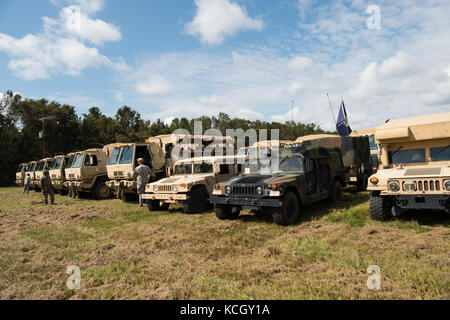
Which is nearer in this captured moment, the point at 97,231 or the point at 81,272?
the point at 81,272

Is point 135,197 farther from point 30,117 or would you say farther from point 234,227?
point 30,117

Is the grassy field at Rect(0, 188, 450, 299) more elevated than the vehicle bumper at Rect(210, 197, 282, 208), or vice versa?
the vehicle bumper at Rect(210, 197, 282, 208)

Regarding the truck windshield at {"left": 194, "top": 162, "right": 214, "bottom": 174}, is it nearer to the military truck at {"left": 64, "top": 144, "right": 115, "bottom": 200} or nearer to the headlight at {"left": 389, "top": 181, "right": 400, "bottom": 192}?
the headlight at {"left": 389, "top": 181, "right": 400, "bottom": 192}

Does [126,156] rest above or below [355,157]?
above

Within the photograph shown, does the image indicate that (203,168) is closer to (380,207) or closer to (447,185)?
(380,207)

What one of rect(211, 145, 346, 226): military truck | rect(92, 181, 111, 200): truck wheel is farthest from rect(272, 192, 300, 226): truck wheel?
rect(92, 181, 111, 200): truck wheel

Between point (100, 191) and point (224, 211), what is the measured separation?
882cm

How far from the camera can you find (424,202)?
536 cm

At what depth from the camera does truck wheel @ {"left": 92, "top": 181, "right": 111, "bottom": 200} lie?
13758 mm

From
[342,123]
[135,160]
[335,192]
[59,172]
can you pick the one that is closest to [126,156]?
[135,160]

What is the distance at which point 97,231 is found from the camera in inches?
271

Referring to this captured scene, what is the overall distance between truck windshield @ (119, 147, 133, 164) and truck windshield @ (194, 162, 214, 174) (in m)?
3.45
